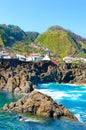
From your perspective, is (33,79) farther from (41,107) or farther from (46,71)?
(41,107)

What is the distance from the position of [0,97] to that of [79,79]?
223 ft

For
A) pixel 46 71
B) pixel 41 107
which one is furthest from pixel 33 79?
pixel 41 107

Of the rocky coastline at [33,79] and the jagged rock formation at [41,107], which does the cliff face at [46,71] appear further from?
the jagged rock formation at [41,107]

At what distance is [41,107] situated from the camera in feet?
212

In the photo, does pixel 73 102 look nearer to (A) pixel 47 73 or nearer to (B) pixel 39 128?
(B) pixel 39 128

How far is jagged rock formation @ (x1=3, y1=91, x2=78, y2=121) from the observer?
63.2m

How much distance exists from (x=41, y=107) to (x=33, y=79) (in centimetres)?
7843

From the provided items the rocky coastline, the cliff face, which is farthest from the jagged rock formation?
the cliff face

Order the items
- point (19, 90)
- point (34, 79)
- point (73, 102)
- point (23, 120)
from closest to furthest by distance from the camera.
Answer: point (23, 120) < point (73, 102) < point (19, 90) < point (34, 79)

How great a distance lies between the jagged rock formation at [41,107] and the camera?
63.2 meters

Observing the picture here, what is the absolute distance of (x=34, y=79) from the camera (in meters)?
144

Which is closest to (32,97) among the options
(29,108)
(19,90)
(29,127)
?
(29,108)

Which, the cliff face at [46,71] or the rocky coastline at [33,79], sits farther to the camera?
the cliff face at [46,71]

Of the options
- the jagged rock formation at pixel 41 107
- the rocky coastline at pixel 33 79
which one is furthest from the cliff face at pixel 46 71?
the jagged rock formation at pixel 41 107
